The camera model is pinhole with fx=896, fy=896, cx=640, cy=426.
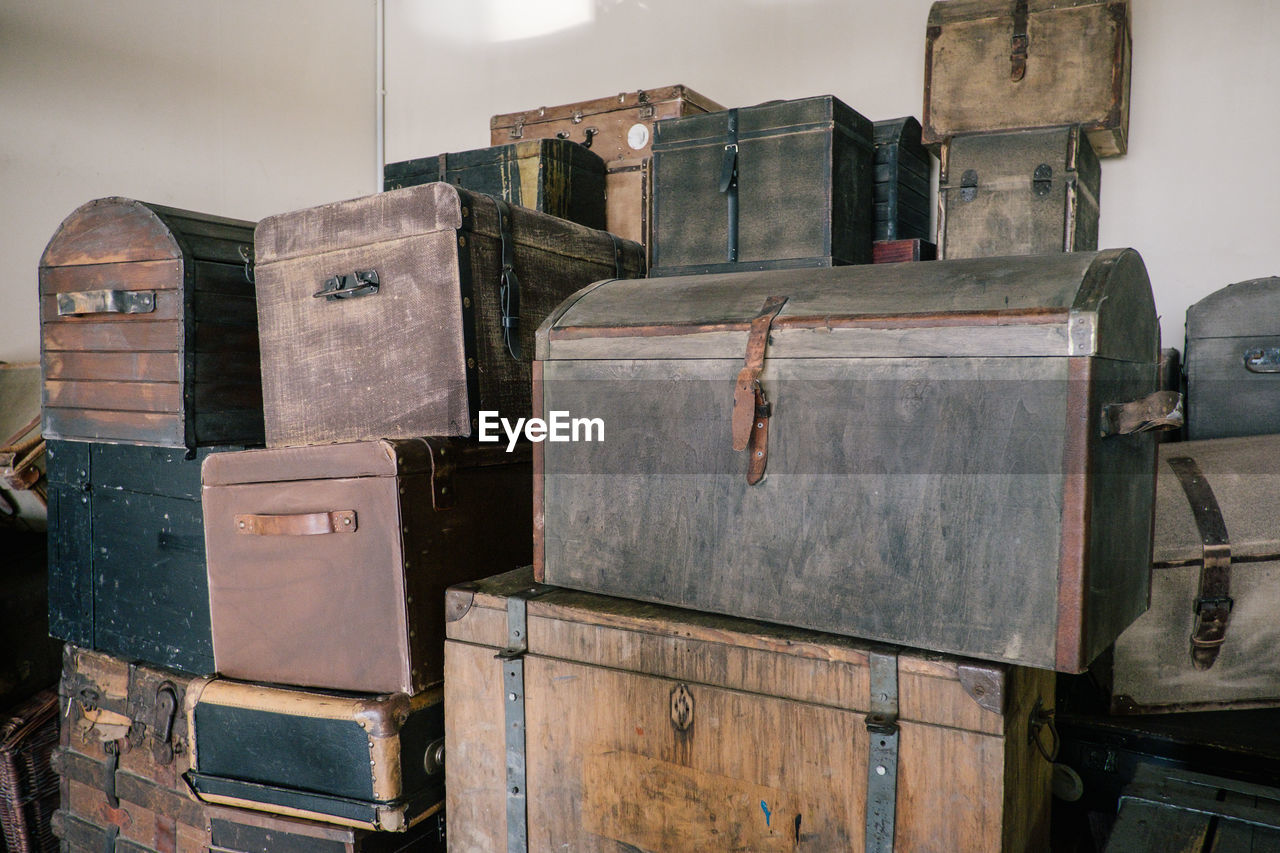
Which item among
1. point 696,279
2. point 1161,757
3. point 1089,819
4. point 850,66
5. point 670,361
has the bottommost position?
point 1089,819

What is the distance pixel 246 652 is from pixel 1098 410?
158 cm

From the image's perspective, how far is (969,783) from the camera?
3.89 ft

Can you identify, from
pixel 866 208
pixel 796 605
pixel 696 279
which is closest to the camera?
pixel 796 605

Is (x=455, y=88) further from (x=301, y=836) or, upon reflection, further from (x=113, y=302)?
(x=301, y=836)

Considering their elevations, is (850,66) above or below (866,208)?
above

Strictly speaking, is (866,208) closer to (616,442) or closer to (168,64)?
(616,442)

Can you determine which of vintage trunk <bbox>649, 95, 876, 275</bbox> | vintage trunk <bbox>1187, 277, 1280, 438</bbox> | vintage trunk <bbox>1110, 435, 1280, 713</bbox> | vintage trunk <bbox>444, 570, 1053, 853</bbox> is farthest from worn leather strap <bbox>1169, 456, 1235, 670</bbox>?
vintage trunk <bbox>649, 95, 876, 275</bbox>

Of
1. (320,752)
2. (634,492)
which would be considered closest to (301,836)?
(320,752)

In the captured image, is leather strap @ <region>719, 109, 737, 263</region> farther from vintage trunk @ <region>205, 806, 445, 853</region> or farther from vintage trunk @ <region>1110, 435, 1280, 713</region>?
vintage trunk @ <region>205, 806, 445, 853</region>

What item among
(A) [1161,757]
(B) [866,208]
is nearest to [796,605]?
(A) [1161,757]

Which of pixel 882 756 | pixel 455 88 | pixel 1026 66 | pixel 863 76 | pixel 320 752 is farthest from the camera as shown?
pixel 455 88

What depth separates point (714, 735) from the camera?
1.38 meters

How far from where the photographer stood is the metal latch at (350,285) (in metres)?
1.83

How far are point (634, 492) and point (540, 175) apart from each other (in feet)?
4.76
